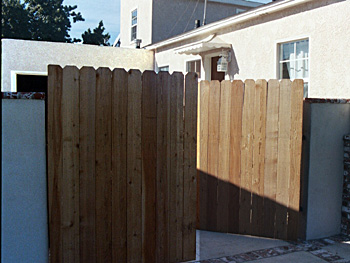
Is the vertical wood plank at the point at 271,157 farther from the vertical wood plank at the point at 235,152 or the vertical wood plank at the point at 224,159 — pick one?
the vertical wood plank at the point at 224,159

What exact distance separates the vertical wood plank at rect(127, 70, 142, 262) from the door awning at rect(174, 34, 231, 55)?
6.03 metres

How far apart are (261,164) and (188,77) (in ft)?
6.14

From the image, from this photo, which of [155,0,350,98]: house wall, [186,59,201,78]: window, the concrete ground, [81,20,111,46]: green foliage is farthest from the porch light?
[81,20,111,46]: green foliage

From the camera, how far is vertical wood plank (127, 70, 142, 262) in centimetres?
402

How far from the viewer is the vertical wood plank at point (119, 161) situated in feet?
12.9

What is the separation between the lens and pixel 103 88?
3867 millimetres

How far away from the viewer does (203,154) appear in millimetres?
5648

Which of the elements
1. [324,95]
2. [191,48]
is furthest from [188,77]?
[191,48]

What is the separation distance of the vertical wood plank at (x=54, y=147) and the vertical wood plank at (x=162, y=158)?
1.03 metres

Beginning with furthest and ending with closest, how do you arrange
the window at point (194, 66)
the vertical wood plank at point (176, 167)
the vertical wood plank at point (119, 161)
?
the window at point (194, 66) → the vertical wood plank at point (176, 167) → the vertical wood plank at point (119, 161)

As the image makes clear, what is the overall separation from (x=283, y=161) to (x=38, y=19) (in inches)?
1184

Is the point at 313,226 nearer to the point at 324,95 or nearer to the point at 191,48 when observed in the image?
the point at 324,95

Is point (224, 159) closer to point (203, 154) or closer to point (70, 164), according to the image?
point (203, 154)

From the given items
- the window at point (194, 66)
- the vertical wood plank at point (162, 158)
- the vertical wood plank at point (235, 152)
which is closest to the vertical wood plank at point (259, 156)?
the vertical wood plank at point (235, 152)
